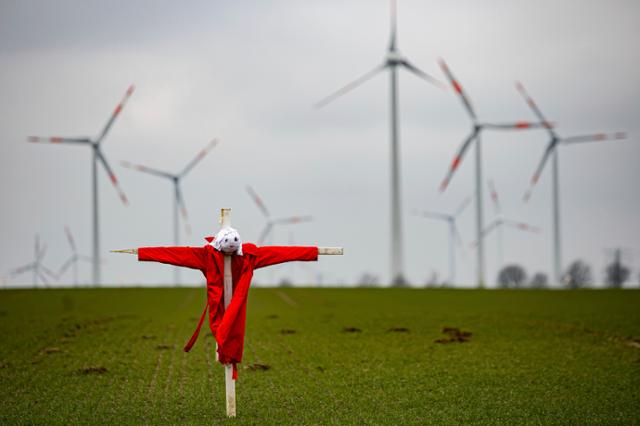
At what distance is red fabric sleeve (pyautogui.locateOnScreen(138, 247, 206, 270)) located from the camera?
16.8 metres

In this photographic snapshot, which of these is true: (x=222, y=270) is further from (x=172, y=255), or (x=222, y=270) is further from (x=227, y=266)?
Answer: (x=172, y=255)

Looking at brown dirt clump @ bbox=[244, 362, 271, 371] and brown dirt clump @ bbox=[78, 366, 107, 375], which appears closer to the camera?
brown dirt clump @ bbox=[78, 366, 107, 375]

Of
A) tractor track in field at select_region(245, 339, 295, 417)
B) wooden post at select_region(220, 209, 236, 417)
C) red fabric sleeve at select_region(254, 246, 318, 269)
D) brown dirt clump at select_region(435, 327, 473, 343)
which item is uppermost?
red fabric sleeve at select_region(254, 246, 318, 269)

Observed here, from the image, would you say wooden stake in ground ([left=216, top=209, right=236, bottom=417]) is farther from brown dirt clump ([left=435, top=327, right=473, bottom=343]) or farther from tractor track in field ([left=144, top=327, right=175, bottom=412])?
brown dirt clump ([left=435, top=327, right=473, bottom=343])

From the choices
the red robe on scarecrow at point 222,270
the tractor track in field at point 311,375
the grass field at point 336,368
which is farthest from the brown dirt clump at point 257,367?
the red robe on scarecrow at point 222,270

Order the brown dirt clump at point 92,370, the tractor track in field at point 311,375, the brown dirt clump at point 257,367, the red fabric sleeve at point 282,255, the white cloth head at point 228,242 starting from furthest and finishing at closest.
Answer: the brown dirt clump at point 257,367
the brown dirt clump at point 92,370
the tractor track in field at point 311,375
the red fabric sleeve at point 282,255
the white cloth head at point 228,242

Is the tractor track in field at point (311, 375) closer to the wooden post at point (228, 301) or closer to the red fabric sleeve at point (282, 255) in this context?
the wooden post at point (228, 301)

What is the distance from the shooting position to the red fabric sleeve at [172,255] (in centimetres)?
1675

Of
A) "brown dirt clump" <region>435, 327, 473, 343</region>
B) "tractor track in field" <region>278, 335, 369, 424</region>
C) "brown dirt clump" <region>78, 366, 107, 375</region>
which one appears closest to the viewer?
"tractor track in field" <region>278, 335, 369, 424</region>

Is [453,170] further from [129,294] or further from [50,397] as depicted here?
[50,397]

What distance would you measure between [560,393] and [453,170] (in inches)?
1965

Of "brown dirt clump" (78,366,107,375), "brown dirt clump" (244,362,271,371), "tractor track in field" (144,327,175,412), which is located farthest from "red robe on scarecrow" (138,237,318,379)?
"brown dirt clump" (78,366,107,375)

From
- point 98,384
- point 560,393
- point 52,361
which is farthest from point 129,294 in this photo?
point 560,393

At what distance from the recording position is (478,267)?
2948 inches
